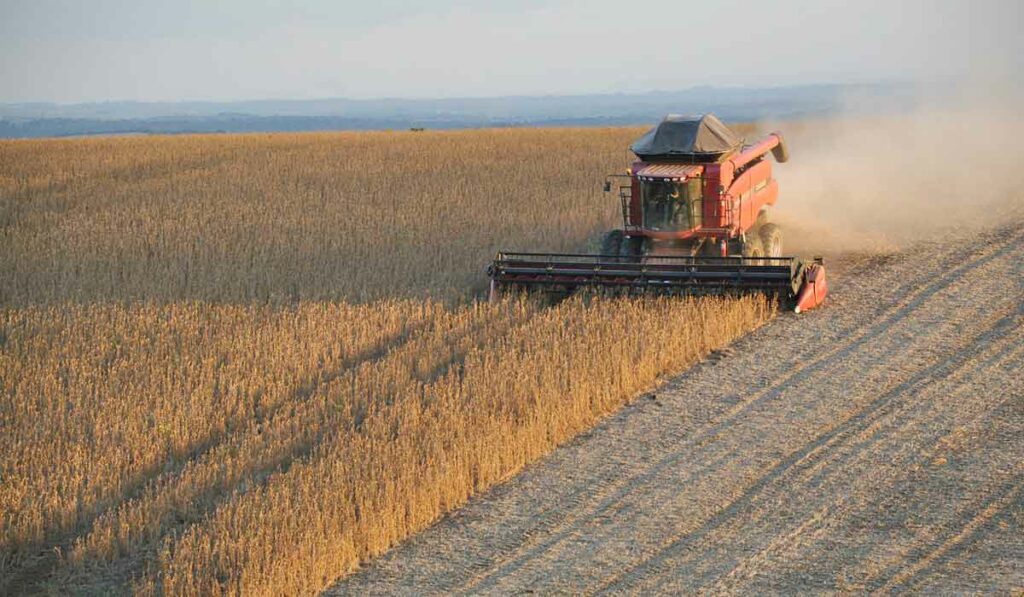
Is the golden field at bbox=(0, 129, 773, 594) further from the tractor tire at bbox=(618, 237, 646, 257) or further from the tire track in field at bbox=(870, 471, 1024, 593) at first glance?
the tire track in field at bbox=(870, 471, 1024, 593)

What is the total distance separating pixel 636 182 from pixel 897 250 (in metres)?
4.32

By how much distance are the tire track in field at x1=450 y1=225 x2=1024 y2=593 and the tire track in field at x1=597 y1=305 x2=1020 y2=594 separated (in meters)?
0.48

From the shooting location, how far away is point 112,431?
895 cm

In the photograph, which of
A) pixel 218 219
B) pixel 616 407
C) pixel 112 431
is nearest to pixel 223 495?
pixel 112 431

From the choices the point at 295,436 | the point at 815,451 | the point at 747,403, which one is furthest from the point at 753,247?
the point at 295,436

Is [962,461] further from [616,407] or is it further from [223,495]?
[223,495]

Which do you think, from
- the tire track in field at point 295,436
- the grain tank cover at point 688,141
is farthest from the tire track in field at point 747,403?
the grain tank cover at point 688,141

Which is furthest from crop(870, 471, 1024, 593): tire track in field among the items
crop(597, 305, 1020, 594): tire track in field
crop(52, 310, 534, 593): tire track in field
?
crop(52, 310, 534, 593): tire track in field

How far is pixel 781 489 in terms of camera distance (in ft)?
26.0

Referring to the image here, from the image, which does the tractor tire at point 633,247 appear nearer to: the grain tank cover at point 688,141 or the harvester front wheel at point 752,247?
the grain tank cover at point 688,141

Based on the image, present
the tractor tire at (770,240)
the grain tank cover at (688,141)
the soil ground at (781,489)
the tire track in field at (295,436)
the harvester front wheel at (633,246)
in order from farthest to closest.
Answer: the tractor tire at (770,240)
the harvester front wheel at (633,246)
the grain tank cover at (688,141)
the tire track in field at (295,436)
the soil ground at (781,489)

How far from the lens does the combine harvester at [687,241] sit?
12.6 metres

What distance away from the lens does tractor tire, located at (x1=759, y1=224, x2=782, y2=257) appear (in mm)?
14258

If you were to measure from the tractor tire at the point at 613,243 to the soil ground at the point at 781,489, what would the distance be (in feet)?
8.35
